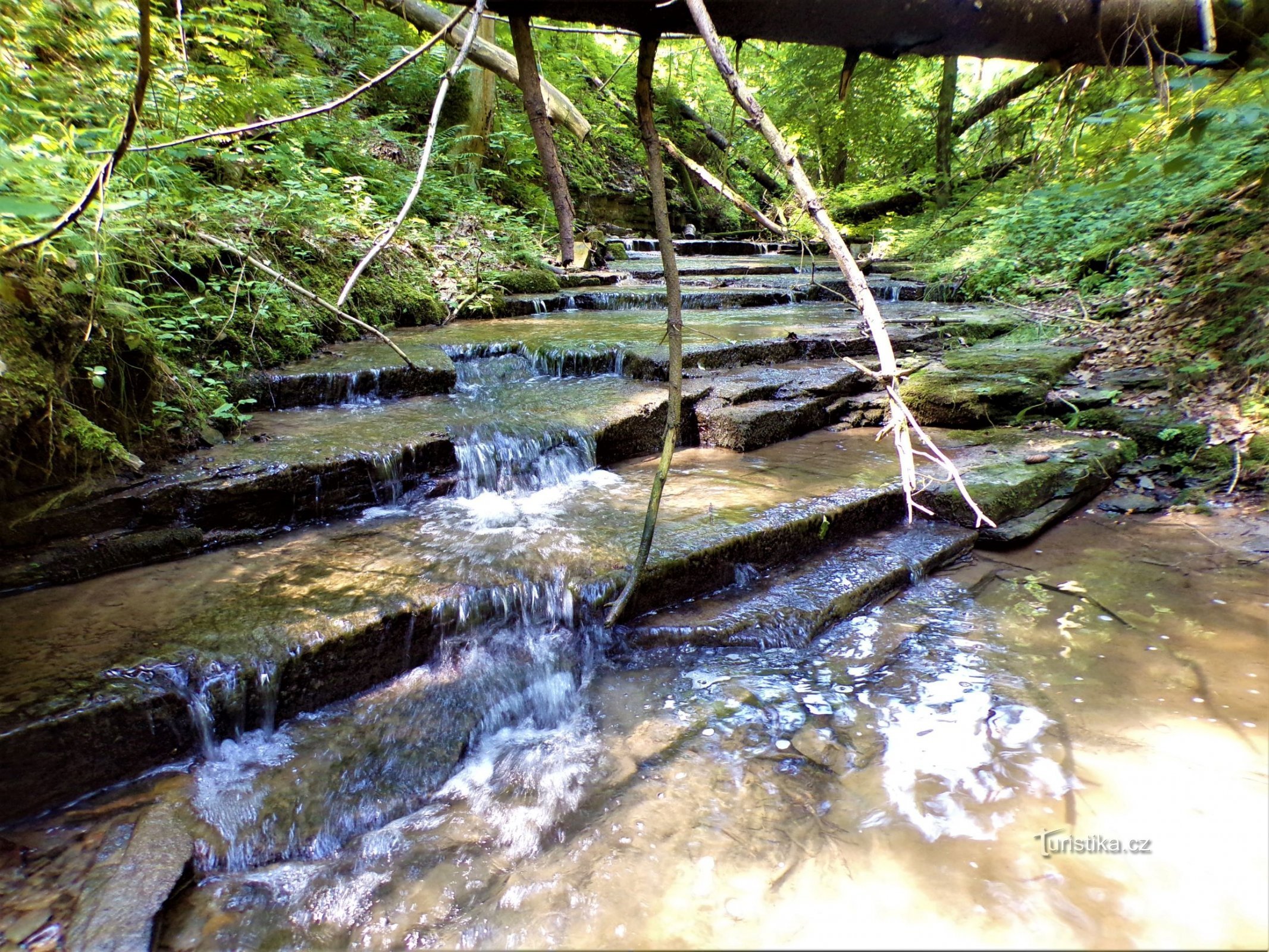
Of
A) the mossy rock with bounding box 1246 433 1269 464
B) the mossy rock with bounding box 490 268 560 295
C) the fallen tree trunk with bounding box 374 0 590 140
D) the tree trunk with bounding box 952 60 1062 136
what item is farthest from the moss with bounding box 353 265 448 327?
the mossy rock with bounding box 1246 433 1269 464

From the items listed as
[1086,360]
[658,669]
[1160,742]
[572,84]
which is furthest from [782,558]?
[572,84]

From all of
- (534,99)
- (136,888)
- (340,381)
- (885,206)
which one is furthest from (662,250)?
(885,206)

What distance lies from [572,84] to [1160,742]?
14.2m

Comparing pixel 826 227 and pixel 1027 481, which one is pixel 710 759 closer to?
pixel 826 227

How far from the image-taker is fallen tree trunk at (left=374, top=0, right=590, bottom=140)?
869 centimetres

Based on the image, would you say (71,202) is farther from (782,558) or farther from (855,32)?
(782,558)

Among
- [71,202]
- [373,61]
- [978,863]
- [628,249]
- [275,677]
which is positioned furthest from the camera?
[628,249]

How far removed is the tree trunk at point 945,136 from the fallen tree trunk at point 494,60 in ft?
19.4

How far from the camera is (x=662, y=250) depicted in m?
1.76

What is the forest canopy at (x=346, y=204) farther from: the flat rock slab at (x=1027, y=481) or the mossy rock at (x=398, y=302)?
the flat rock slab at (x=1027, y=481)

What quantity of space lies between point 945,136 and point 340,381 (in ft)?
36.4

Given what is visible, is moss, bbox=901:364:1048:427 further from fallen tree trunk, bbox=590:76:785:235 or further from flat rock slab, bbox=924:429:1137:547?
fallen tree trunk, bbox=590:76:785:235

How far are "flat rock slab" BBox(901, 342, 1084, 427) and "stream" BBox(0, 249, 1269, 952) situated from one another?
55.1 inches

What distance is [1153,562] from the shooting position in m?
3.25
